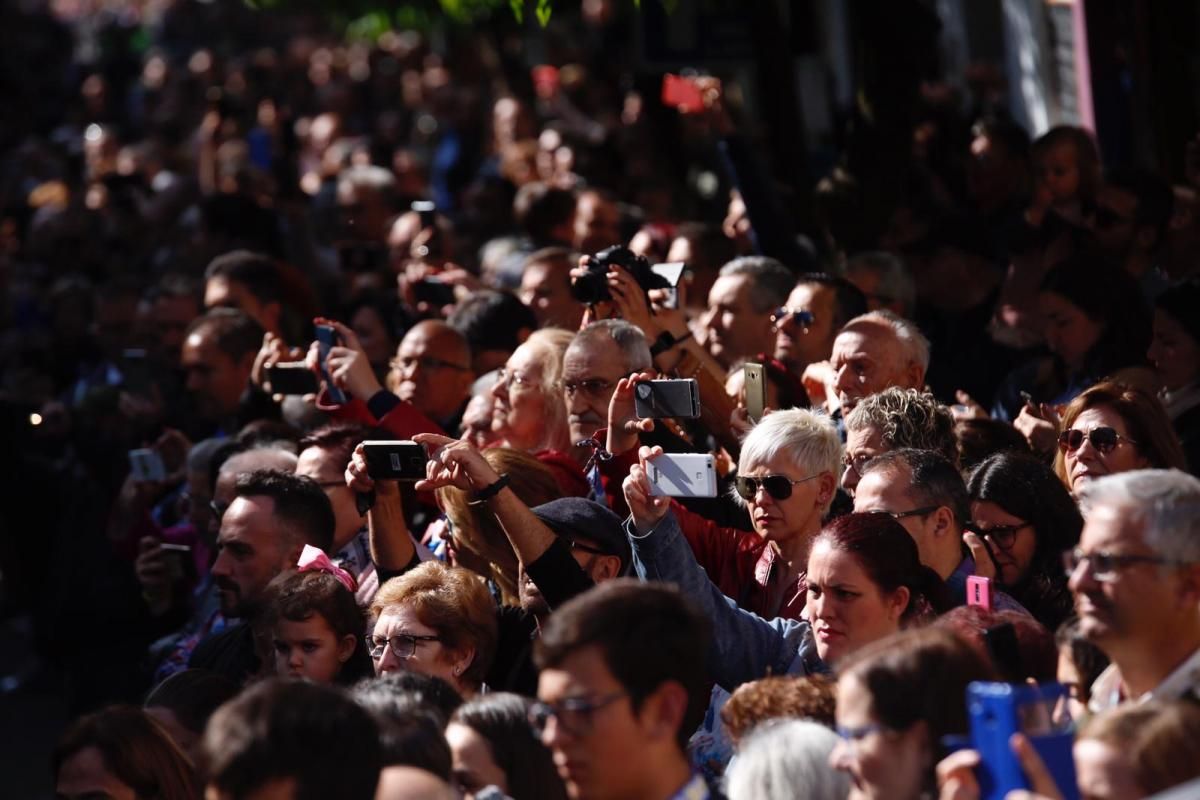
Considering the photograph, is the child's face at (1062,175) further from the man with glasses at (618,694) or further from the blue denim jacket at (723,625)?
the man with glasses at (618,694)

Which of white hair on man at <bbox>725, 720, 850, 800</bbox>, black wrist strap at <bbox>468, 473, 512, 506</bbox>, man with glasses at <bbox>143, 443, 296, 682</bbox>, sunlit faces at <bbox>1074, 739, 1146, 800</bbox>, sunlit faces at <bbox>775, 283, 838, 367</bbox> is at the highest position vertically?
sunlit faces at <bbox>1074, 739, 1146, 800</bbox>

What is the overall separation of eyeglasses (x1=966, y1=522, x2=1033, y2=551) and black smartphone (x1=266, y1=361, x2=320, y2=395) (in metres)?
3.42

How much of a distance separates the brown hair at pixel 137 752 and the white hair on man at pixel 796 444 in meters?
1.88

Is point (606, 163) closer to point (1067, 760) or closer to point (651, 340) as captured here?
point (651, 340)

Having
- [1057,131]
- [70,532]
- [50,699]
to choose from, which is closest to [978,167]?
[1057,131]

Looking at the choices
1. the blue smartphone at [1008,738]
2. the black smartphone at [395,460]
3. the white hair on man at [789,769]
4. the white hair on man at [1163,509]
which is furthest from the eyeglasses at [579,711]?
the black smartphone at [395,460]

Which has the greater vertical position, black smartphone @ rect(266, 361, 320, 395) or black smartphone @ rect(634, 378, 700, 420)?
black smartphone @ rect(634, 378, 700, 420)

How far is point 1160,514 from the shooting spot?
466cm

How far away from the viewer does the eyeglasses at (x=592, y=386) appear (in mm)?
7375

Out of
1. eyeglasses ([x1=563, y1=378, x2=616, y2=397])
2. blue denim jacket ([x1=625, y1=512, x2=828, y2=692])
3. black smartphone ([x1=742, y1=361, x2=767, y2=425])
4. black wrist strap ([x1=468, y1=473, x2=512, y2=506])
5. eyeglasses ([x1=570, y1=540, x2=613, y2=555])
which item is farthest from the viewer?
eyeglasses ([x1=563, y1=378, x2=616, y2=397])

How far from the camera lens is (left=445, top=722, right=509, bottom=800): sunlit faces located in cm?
497

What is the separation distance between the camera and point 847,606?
18.2ft

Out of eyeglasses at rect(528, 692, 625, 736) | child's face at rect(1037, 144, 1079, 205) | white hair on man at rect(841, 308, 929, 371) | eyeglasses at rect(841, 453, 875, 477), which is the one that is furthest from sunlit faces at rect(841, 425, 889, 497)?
child's face at rect(1037, 144, 1079, 205)

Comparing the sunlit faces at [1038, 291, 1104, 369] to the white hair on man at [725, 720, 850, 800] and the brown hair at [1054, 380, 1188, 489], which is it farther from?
the white hair on man at [725, 720, 850, 800]
